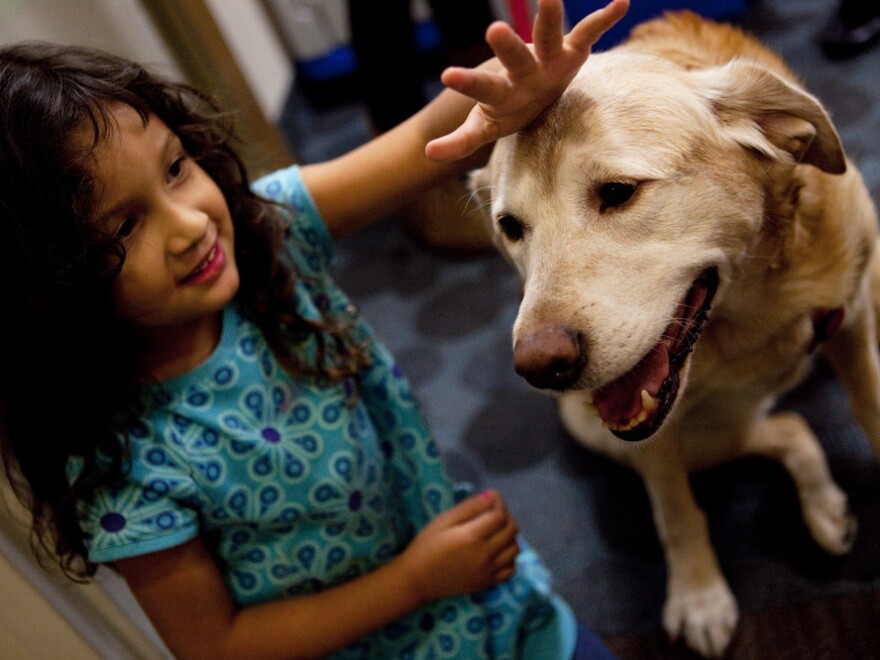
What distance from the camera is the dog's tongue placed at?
82 cm

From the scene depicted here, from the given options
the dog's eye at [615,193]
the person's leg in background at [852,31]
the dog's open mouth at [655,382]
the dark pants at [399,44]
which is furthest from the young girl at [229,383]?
the person's leg in background at [852,31]

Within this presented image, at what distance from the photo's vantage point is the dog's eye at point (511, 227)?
34.3 inches

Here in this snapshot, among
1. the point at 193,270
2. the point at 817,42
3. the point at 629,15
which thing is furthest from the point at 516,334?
the point at 817,42

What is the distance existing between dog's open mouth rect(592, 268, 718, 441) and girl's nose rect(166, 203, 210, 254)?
1.66 ft

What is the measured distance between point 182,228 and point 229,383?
0.22 metres

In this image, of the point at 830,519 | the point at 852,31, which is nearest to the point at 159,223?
the point at 830,519

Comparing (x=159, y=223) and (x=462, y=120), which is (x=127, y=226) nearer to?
(x=159, y=223)

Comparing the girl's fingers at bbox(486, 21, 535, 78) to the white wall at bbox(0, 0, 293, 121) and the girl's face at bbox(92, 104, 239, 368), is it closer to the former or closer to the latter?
the girl's face at bbox(92, 104, 239, 368)

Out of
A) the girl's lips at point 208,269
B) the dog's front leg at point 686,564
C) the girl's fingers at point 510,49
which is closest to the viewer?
the girl's fingers at point 510,49

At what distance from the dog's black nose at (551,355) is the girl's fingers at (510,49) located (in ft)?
0.87

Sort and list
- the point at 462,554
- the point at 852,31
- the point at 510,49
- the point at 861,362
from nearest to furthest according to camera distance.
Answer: the point at 510,49
the point at 462,554
the point at 861,362
the point at 852,31

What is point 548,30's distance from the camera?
681 millimetres

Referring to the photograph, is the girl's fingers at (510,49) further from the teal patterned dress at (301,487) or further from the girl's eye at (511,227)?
the teal patterned dress at (301,487)

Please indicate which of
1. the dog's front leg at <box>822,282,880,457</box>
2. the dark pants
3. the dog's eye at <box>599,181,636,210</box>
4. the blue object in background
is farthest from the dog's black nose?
the dark pants
